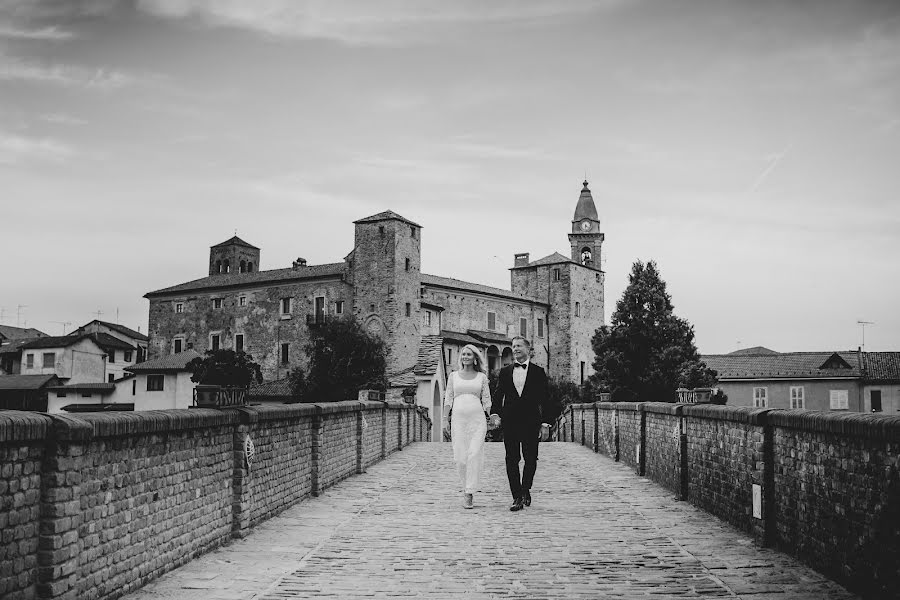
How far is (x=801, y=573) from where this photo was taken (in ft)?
21.0

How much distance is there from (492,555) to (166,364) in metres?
64.1

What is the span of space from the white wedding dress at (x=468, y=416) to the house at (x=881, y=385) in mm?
53266

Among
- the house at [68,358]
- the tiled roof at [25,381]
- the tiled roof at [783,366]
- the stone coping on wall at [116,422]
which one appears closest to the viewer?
the stone coping on wall at [116,422]

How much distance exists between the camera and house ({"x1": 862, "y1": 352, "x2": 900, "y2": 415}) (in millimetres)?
57000

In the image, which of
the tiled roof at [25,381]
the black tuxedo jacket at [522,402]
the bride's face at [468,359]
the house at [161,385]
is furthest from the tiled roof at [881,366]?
the tiled roof at [25,381]

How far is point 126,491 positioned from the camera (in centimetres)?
580

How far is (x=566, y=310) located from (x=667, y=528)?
79368 millimetres

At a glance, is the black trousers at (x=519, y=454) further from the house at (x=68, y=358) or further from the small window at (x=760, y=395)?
the house at (x=68, y=358)

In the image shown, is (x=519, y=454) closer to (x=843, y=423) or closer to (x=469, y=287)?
(x=843, y=423)

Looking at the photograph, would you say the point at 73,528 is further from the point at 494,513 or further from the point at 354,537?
the point at 494,513

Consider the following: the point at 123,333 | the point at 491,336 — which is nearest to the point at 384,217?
the point at 491,336

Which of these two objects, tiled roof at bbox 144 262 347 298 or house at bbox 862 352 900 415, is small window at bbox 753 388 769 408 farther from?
tiled roof at bbox 144 262 347 298

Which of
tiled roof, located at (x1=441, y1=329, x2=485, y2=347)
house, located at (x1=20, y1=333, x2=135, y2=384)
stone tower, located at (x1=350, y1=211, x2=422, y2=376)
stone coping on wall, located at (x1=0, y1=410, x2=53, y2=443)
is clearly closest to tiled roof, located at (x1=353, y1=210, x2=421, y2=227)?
stone tower, located at (x1=350, y1=211, x2=422, y2=376)

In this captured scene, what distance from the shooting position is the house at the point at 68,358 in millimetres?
76125
